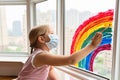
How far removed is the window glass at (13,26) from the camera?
10.5 ft

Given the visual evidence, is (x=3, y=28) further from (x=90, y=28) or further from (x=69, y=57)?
(x=69, y=57)

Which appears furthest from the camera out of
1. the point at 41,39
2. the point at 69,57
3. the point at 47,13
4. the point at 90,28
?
the point at 47,13

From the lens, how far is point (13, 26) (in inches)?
127

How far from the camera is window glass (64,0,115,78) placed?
1.49 m

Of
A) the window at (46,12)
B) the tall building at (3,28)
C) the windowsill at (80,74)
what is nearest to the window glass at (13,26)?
the tall building at (3,28)

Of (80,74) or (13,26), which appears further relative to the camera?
(13,26)

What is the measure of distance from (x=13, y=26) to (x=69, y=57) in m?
2.36

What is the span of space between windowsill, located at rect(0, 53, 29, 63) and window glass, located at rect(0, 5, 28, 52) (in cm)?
10

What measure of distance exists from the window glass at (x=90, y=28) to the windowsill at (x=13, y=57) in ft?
4.02

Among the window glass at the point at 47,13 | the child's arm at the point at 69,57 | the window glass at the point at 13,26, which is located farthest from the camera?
the window glass at the point at 13,26

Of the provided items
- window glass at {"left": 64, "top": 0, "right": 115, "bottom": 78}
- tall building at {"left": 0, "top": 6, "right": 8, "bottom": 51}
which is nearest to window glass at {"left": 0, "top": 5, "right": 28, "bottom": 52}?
tall building at {"left": 0, "top": 6, "right": 8, "bottom": 51}

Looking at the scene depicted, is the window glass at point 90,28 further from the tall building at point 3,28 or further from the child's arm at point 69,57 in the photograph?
the tall building at point 3,28

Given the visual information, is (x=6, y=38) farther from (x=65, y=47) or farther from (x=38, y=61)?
(x=38, y=61)

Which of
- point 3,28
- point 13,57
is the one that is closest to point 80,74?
point 13,57
